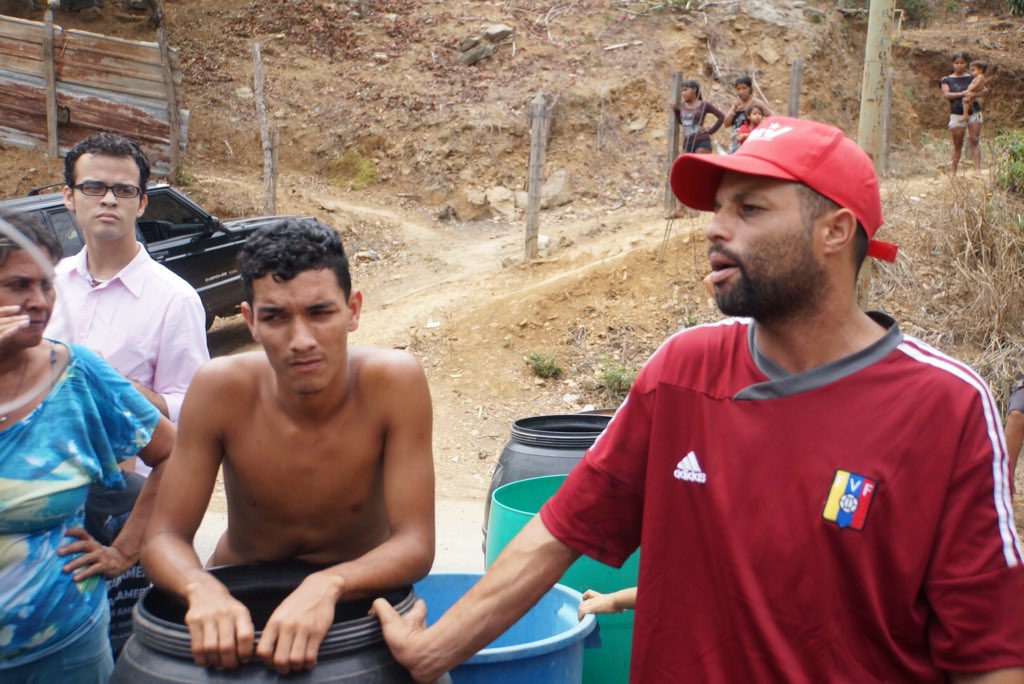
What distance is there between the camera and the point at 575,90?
18688 millimetres

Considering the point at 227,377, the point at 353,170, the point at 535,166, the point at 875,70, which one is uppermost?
the point at 875,70

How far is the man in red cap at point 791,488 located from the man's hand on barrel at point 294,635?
144 mm

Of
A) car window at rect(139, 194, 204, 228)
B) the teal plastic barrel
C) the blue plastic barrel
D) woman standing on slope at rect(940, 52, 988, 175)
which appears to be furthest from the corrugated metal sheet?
the blue plastic barrel

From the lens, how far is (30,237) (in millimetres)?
2322

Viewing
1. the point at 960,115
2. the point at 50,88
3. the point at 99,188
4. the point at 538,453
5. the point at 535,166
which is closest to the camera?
the point at 99,188

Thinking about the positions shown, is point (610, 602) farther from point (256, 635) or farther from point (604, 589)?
point (256, 635)

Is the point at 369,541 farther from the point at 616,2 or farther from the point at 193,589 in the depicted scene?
the point at 616,2

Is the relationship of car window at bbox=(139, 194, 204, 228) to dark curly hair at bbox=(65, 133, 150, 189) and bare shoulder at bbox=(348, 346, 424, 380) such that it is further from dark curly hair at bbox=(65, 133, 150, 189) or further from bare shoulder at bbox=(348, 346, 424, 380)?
bare shoulder at bbox=(348, 346, 424, 380)

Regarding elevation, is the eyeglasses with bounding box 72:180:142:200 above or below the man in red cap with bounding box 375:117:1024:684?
above

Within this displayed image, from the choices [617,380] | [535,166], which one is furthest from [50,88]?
[617,380]

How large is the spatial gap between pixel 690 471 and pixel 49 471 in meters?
1.40

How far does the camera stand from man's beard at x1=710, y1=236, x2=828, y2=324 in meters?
1.98

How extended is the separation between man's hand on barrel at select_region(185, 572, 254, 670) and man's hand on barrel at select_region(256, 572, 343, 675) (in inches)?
1.4

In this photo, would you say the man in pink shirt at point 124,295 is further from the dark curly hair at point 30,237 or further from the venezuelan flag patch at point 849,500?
the venezuelan flag patch at point 849,500
